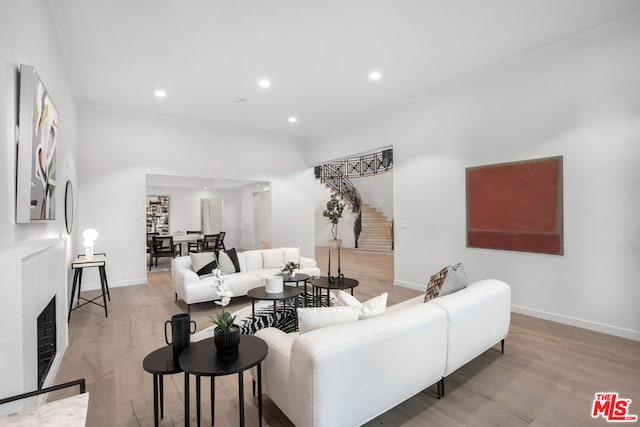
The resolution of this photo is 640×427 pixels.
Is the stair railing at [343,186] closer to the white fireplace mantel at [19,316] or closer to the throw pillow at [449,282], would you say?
the throw pillow at [449,282]

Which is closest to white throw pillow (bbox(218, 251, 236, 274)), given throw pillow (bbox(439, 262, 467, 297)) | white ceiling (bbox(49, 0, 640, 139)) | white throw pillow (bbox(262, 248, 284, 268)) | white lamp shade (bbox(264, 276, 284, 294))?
white throw pillow (bbox(262, 248, 284, 268))

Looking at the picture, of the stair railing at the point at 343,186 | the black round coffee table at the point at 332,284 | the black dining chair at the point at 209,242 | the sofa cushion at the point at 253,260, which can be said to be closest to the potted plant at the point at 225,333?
the black round coffee table at the point at 332,284

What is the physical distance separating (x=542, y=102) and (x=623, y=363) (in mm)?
2878

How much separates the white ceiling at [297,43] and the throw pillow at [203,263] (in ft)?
8.40

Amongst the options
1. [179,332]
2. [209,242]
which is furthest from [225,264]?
[209,242]

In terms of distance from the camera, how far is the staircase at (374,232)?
1146 centimetres

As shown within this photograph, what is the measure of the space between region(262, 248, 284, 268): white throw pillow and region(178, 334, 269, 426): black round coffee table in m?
3.41

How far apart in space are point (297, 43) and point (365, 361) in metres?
3.35

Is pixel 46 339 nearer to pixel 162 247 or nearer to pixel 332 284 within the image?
pixel 332 284

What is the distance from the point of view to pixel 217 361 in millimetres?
1759

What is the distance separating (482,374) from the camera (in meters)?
2.63

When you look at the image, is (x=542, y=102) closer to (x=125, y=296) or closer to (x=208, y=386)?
(x=208, y=386)

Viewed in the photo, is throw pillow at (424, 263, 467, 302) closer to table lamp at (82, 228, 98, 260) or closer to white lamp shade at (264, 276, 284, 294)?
white lamp shade at (264, 276, 284, 294)

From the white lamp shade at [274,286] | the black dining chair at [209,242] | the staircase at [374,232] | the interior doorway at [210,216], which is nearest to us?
the white lamp shade at [274,286]
